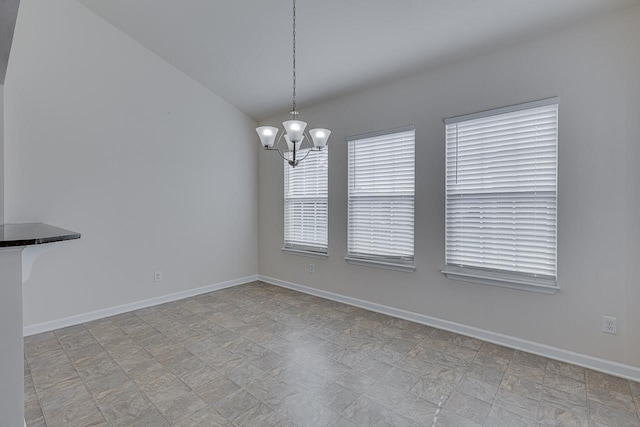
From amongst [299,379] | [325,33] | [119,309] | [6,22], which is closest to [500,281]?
[299,379]

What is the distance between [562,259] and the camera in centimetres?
268

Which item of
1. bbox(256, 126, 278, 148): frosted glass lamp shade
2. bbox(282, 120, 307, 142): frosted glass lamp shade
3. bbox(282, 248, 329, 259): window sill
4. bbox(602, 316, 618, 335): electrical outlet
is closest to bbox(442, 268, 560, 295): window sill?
bbox(602, 316, 618, 335): electrical outlet

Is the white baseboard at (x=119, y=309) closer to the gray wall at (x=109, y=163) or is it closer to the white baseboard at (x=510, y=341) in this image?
the gray wall at (x=109, y=163)

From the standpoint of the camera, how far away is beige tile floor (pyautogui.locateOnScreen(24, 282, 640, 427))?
199 cm

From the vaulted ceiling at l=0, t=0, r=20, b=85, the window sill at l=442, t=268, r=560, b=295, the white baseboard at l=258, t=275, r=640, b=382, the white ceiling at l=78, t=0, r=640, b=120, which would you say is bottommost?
the white baseboard at l=258, t=275, r=640, b=382

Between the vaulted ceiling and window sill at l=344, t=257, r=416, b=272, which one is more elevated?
the vaulted ceiling

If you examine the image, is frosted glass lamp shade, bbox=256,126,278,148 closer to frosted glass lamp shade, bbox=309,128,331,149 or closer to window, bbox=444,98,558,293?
frosted glass lamp shade, bbox=309,128,331,149

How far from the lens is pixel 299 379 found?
2430 millimetres

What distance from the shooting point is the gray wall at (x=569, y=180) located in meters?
2.41

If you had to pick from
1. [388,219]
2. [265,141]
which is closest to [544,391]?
[388,219]

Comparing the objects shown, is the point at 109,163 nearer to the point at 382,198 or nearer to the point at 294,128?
the point at 294,128

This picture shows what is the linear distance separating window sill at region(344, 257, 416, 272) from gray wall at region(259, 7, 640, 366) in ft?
0.30

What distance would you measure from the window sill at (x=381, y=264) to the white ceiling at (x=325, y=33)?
2.20 m

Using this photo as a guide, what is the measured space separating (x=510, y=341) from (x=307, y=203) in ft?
9.80
